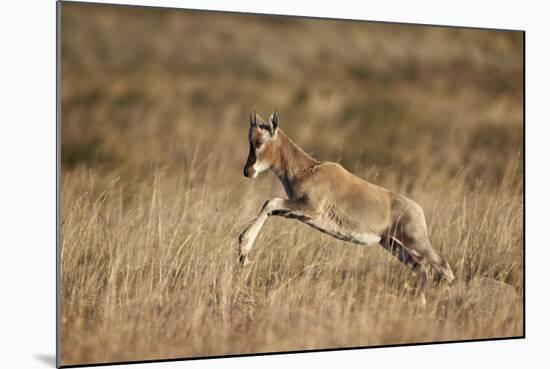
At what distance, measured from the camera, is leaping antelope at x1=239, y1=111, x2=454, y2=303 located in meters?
7.50

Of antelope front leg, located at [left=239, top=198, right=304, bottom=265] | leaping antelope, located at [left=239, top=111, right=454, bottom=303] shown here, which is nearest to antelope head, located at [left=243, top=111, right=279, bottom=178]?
leaping antelope, located at [left=239, top=111, right=454, bottom=303]

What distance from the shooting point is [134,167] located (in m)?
7.25

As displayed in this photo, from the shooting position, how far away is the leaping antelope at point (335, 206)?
24.6 feet

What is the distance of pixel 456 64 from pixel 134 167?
2556 millimetres

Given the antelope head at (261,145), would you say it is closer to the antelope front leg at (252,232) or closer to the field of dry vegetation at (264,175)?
the field of dry vegetation at (264,175)

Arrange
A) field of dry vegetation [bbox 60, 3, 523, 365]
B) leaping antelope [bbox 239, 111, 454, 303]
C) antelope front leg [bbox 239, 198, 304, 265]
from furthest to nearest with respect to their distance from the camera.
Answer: leaping antelope [bbox 239, 111, 454, 303], antelope front leg [bbox 239, 198, 304, 265], field of dry vegetation [bbox 60, 3, 523, 365]

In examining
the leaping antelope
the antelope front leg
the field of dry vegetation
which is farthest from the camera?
the leaping antelope

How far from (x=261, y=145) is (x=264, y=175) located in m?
0.23

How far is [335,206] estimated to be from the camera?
7.66 metres

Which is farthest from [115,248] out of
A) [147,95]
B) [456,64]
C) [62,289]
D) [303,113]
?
[456,64]

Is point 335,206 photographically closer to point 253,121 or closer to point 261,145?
point 261,145

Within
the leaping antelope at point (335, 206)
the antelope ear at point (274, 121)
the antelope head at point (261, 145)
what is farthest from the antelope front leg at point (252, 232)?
the antelope ear at point (274, 121)

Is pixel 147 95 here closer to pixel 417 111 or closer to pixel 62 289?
pixel 62 289

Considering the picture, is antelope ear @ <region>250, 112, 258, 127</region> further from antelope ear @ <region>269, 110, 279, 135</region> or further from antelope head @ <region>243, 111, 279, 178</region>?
antelope ear @ <region>269, 110, 279, 135</region>
